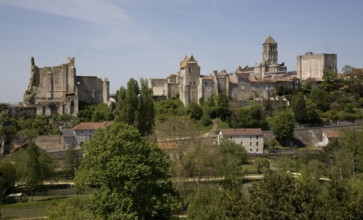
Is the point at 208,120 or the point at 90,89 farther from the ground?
the point at 90,89

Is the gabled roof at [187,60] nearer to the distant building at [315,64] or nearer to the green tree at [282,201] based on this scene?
the distant building at [315,64]

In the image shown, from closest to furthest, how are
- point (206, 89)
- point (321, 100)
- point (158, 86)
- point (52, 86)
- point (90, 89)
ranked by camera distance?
point (321, 100) < point (206, 89) < point (52, 86) < point (90, 89) < point (158, 86)

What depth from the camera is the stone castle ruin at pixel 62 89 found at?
214 ft

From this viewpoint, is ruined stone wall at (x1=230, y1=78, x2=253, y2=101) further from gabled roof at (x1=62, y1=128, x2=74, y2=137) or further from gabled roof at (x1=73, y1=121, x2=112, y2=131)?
gabled roof at (x1=62, y1=128, x2=74, y2=137)

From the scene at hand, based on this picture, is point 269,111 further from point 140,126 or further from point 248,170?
point 140,126

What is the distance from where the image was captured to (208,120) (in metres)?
59.1

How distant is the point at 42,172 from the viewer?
40.4 meters

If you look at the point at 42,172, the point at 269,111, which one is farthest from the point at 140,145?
the point at 269,111

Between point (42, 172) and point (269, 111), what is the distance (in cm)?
3482

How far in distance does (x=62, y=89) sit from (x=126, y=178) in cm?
4892

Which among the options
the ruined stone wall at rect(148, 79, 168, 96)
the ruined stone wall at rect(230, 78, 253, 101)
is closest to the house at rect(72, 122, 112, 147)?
the ruined stone wall at rect(148, 79, 168, 96)

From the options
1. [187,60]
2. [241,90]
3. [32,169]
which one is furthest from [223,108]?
[32,169]

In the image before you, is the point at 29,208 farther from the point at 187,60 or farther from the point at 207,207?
the point at 187,60

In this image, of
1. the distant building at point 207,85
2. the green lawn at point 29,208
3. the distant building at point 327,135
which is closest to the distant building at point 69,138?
the distant building at point 207,85
